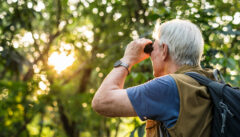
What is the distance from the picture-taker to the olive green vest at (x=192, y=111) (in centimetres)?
140

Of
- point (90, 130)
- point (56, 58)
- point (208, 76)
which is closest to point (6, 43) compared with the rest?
point (56, 58)

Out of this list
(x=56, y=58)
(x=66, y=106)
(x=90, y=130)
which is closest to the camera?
(x=56, y=58)

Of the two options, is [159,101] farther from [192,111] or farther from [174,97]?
[192,111]

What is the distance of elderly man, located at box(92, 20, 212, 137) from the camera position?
141cm

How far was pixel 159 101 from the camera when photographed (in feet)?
4.70

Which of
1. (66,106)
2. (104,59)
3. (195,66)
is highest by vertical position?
(195,66)

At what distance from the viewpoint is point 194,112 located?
1417mm

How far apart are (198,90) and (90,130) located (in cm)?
608

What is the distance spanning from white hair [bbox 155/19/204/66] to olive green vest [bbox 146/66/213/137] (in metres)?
0.22

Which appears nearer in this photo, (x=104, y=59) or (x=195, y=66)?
(x=195, y=66)

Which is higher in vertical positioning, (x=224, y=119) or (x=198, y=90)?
(x=198, y=90)

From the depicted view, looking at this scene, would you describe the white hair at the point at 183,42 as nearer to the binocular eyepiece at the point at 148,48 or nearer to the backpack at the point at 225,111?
the binocular eyepiece at the point at 148,48

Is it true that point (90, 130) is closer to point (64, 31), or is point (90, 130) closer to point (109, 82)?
point (64, 31)

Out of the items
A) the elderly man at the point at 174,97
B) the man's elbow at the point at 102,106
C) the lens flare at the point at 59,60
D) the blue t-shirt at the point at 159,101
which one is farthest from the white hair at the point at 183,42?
the lens flare at the point at 59,60
